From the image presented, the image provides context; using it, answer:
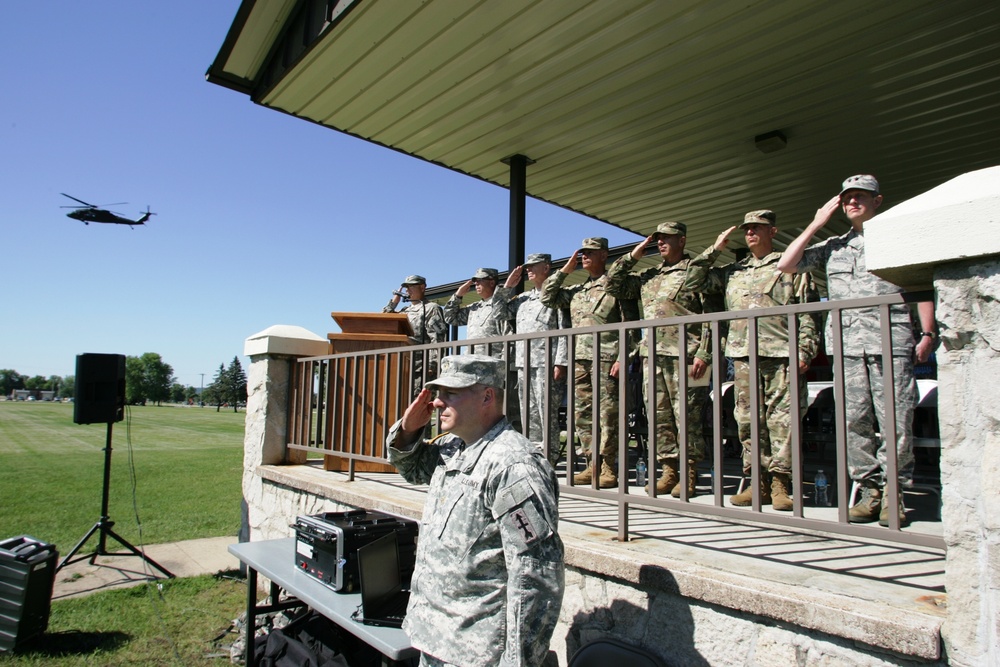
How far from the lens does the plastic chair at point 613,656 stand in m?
2.14

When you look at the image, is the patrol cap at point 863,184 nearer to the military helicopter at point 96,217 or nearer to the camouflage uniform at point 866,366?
the camouflage uniform at point 866,366

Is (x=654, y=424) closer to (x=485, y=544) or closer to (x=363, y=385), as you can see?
(x=485, y=544)

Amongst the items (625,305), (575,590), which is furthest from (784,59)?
(575,590)

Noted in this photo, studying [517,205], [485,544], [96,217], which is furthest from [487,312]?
[96,217]

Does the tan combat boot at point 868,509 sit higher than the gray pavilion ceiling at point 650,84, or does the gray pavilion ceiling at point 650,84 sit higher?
the gray pavilion ceiling at point 650,84

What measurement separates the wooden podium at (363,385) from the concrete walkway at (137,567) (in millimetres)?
2061

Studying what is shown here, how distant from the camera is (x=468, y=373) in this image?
229 cm

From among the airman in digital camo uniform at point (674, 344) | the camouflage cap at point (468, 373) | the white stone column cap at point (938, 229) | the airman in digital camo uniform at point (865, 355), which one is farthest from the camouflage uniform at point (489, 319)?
the white stone column cap at point (938, 229)

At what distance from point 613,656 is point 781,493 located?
163 cm

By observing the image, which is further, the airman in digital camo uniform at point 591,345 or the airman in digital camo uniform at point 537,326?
the airman in digital camo uniform at point 537,326

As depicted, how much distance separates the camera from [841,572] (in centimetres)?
227

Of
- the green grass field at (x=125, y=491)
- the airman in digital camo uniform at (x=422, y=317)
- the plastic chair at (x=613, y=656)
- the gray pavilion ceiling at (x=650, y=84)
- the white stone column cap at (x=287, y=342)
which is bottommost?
the green grass field at (x=125, y=491)

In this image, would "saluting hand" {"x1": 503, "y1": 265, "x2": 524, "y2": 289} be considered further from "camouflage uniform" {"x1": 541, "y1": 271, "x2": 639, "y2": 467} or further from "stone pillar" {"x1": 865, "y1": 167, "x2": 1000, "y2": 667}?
"stone pillar" {"x1": 865, "y1": 167, "x2": 1000, "y2": 667}

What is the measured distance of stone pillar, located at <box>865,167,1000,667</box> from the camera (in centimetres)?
153
